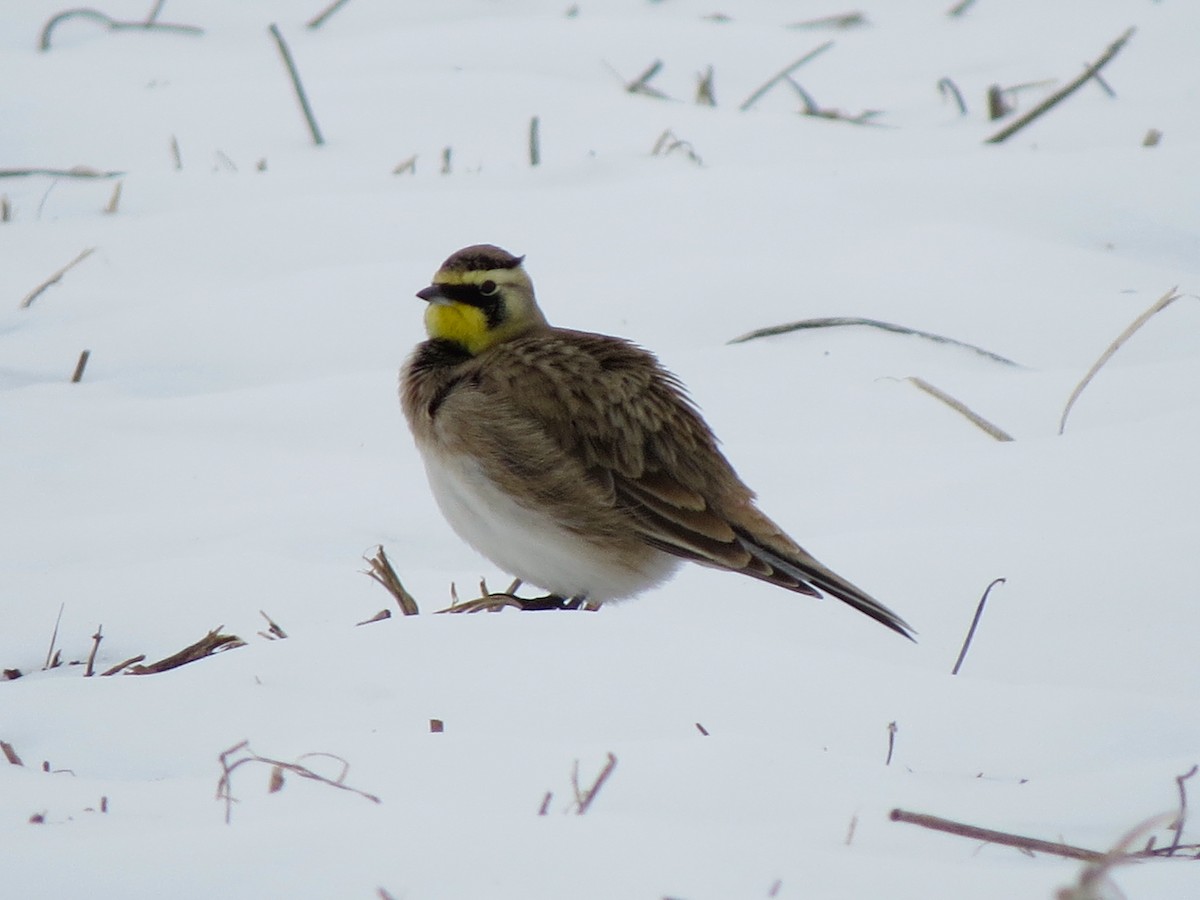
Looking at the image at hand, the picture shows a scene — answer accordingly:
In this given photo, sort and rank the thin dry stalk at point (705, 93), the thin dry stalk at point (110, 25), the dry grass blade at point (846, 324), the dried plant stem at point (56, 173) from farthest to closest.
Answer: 1. the thin dry stalk at point (110, 25)
2. the thin dry stalk at point (705, 93)
3. the dried plant stem at point (56, 173)
4. the dry grass blade at point (846, 324)

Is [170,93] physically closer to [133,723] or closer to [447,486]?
[447,486]

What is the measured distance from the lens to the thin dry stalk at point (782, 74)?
778cm

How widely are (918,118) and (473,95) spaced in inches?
86.2

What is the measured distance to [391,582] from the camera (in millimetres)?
3678

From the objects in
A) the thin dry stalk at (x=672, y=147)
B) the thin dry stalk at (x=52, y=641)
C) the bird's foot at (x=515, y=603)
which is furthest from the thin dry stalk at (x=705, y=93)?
the thin dry stalk at (x=52, y=641)

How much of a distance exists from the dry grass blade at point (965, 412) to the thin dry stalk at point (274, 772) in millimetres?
2609

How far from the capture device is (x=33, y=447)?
466 centimetres

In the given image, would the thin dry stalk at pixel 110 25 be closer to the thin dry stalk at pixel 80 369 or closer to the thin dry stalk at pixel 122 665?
the thin dry stalk at pixel 80 369

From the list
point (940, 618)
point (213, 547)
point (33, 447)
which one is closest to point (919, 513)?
point (940, 618)

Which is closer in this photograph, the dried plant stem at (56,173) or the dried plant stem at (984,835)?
the dried plant stem at (984,835)

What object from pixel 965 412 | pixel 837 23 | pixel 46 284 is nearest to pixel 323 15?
pixel 837 23

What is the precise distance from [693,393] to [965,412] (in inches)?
35.7

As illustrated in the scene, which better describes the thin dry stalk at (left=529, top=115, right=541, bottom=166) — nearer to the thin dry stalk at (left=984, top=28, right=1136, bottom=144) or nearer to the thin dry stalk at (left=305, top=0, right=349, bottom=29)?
the thin dry stalk at (left=984, top=28, right=1136, bottom=144)

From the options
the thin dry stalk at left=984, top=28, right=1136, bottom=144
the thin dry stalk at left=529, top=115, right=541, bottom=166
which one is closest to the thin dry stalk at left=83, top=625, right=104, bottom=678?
the thin dry stalk at left=529, top=115, right=541, bottom=166
